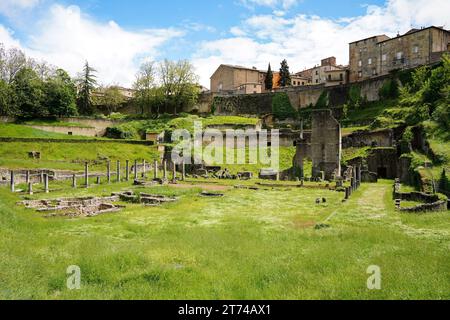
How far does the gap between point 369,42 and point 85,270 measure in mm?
67226

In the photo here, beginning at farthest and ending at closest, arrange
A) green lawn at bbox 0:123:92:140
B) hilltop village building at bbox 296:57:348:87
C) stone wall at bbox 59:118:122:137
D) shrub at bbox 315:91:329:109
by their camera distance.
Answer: hilltop village building at bbox 296:57:348:87
shrub at bbox 315:91:329:109
stone wall at bbox 59:118:122:137
green lawn at bbox 0:123:92:140

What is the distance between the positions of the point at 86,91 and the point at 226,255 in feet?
225

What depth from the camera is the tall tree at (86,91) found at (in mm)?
70938

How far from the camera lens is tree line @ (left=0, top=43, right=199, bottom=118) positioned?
5644 cm

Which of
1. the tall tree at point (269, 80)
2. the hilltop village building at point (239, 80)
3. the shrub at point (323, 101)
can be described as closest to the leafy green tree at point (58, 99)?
the hilltop village building at point (239, 80)

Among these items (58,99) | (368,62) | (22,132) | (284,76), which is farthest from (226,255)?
(284,76)

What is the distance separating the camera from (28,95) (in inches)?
2229

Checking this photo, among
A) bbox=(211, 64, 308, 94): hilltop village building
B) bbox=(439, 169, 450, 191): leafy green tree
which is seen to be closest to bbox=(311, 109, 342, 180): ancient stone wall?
bbox=(439, 169, 450, 191): leafy green tree

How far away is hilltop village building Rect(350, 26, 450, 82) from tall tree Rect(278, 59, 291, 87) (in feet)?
51.6

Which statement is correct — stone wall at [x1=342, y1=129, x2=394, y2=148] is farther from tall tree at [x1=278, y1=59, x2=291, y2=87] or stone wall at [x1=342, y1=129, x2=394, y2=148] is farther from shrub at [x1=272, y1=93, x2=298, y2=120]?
tall tree at [x1=278, y1=59, x2=291, y2=87]

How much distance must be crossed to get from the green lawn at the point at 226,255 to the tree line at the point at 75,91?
1826 inches

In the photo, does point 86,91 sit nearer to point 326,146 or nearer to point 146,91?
point 146,91

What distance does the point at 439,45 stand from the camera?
55.3 m
